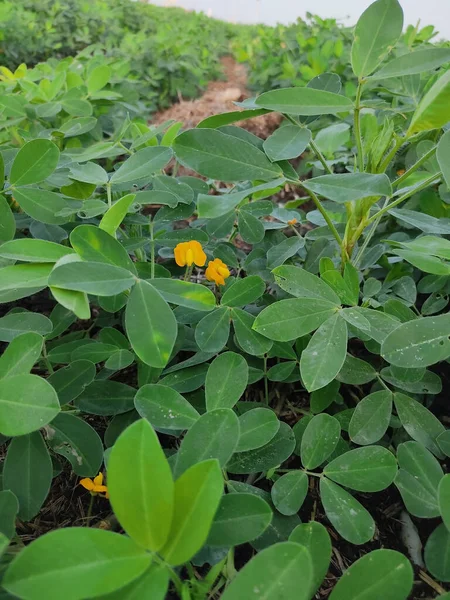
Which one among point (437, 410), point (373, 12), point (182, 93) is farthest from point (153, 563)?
point (182, 93)

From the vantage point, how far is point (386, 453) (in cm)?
56

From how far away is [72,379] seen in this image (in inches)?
25.4

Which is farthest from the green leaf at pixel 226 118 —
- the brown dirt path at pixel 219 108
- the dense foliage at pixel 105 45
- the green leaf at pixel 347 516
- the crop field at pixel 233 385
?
the dense foliage at pixel 105 45

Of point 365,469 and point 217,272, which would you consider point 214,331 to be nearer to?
point 217,272

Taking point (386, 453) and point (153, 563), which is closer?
point (153, 563)

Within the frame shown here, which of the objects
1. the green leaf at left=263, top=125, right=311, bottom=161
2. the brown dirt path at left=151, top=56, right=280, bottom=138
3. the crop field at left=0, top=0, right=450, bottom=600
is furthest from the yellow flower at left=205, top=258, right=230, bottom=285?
the brown dirt path at left=151, top=56, right=280, bottom=138

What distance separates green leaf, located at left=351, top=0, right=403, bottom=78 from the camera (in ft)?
2.23

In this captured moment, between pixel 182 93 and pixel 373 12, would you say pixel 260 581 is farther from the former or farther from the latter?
pixel 182 93

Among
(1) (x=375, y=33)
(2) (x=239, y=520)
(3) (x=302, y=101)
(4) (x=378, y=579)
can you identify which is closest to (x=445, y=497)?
(4) (x=378, y=579)

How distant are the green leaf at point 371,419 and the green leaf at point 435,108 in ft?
1.28

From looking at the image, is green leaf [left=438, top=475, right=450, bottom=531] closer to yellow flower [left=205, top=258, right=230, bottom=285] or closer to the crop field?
the crop field

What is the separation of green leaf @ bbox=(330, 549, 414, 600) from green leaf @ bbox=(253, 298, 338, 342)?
29 centimetres

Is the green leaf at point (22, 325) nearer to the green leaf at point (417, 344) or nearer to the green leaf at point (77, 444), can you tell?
the green leaf at point (77, 444)

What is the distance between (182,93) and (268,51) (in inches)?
26.1
